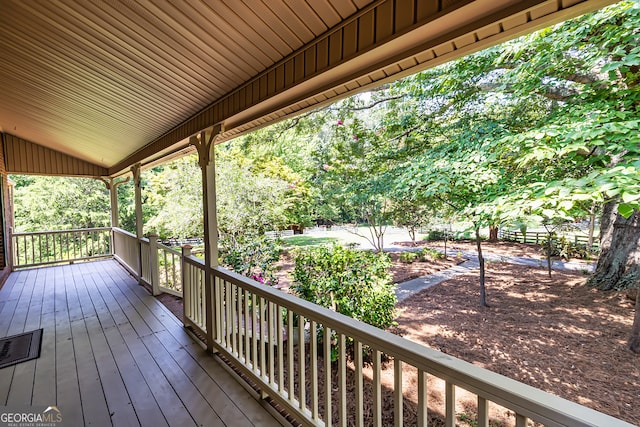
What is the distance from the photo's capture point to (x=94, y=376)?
8.75ft

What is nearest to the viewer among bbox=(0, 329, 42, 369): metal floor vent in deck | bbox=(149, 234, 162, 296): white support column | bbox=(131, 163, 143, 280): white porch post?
bbox=(0, 329, 42, 369): metal floor vent in deck

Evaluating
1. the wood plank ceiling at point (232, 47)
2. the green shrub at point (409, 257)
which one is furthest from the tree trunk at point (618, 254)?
the wood plank ceiling at point (232, 47)

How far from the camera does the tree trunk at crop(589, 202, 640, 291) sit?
17.5ft

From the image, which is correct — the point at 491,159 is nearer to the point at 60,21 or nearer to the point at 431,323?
the point at 431,323

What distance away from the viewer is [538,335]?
175 inches

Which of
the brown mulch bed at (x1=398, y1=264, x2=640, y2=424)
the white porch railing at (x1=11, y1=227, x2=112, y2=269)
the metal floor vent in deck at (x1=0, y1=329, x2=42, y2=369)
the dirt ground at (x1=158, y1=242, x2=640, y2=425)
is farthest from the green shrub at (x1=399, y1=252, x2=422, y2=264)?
the metal floor vent in deck at (x1=0, y1=329, x2=42, y2=369)

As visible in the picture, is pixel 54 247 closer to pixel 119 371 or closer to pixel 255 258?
pixel 255 258

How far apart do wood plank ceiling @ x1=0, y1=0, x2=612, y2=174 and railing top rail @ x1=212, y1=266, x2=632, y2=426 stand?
1336 millimetres

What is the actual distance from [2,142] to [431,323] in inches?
385

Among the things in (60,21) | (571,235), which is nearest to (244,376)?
(60,21)

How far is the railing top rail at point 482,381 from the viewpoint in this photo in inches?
33.4

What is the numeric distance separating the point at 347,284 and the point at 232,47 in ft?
9.54

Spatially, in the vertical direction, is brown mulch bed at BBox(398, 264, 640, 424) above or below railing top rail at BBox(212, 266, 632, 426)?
below

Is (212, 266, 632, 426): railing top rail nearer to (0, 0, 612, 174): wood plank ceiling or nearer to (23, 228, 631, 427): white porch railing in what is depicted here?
(23, 228, 631, 427): white porch railing
